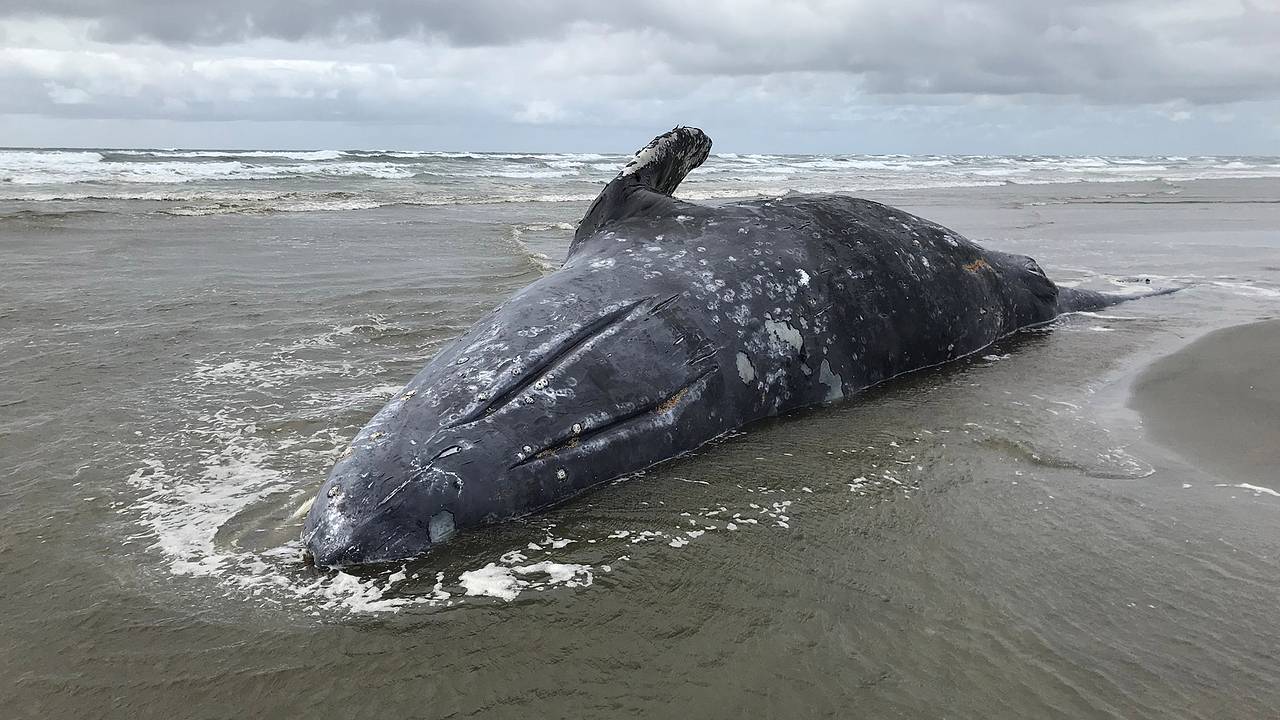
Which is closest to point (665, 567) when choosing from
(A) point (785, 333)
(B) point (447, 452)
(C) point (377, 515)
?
(B) point (447, 452)

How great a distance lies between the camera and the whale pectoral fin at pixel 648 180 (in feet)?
16.5

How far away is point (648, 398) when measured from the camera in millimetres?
3750

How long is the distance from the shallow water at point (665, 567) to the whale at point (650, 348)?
0.16m

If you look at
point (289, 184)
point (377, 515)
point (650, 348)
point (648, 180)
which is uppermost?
point (289, 184)

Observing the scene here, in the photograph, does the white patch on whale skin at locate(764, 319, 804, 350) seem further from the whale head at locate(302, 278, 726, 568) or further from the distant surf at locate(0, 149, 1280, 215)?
the distant surf at locate(0, 149, 1280, 215)

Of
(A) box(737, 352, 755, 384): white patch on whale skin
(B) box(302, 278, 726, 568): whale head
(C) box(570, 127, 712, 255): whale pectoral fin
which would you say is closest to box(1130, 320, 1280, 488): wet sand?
(A) box(737, 352, 755, 384): white patch on whale skin

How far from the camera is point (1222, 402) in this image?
4.71 m

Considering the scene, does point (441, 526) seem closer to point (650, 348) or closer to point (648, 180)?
point (650, 348)

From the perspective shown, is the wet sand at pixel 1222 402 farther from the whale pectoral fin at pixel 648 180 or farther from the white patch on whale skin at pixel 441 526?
the white patch on whale skin at pixel 441 526

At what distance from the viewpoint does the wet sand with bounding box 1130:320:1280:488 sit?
3.95 m

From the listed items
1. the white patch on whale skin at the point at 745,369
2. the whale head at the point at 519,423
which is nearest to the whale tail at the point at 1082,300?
the white patch on whale skin at the point at 745,369

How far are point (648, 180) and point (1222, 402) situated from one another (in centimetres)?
Result: 379

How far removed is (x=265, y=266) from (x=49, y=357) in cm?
417

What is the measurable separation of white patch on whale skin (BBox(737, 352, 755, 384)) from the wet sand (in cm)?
216
